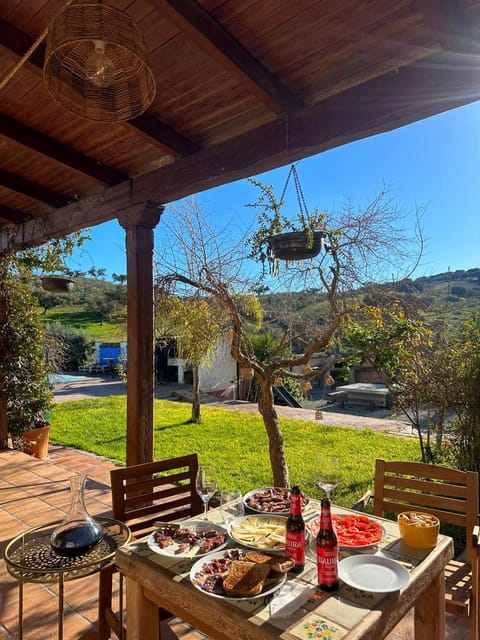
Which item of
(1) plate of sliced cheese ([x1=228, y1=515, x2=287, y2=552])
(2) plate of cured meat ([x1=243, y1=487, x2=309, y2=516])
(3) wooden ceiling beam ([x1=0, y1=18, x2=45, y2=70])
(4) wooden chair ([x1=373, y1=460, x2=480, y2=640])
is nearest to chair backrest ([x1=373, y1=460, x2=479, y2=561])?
(4) wooden chair ([x1=373, y1=460, x2=480, y2=640])

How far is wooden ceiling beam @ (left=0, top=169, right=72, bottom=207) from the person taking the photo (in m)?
3.44

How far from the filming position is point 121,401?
9414mm

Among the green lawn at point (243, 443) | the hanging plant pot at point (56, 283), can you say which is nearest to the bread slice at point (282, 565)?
Answer: the green lawn at point (243, 443)

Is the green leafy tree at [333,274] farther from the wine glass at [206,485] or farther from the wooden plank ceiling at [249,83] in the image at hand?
the wine glass at [206,485]

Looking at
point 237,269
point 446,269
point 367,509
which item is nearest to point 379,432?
point 367,509

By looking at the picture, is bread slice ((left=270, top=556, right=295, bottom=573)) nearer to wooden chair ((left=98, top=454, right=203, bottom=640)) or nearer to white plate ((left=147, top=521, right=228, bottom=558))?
white plate ((left=147, top=521, right=228, bottom=558))

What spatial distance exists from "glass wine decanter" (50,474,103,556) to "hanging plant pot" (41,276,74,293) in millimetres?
3315

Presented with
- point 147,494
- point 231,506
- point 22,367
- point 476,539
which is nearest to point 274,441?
point 147,494

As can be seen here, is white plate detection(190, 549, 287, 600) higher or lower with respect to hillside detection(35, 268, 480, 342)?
lower

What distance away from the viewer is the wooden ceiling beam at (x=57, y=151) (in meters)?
2.71

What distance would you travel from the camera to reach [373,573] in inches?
47.7

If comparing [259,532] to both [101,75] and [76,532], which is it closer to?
[76,532]

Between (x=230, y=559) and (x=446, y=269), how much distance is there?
3337mm

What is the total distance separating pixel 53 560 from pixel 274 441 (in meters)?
2.15
